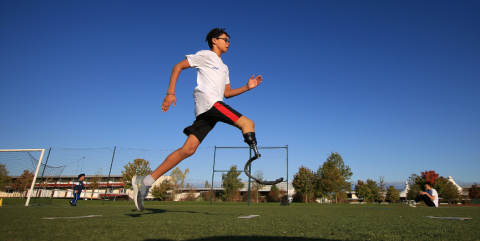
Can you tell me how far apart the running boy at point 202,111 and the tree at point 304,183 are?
34467 mm

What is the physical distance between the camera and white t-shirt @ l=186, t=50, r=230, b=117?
308 cm

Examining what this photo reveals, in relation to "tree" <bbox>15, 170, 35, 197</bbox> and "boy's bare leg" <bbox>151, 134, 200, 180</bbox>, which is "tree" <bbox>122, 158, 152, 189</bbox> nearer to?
"tree" <bbox>15, 170, 35, 197</bbox>

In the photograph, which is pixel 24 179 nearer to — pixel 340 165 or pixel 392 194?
pixel 340 165

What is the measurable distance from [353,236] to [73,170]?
689 inches

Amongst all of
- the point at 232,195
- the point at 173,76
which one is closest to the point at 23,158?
the point at 173,76

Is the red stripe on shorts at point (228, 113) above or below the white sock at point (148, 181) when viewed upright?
above

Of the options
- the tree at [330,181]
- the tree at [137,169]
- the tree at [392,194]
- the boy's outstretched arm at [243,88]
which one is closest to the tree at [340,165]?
the tree at [330,181]

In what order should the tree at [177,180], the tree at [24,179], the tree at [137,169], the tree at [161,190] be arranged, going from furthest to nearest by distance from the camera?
1. the tree at [161,190]
2. the tree at [177,180]
3. the tree at [137,169]
4. the tree at [24,179]

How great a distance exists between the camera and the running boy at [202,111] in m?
2.99

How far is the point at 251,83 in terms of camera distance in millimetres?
4008

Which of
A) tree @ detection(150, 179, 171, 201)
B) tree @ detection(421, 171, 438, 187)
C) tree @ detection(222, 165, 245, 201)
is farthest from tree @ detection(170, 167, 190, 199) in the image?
tree @ detection(421, 171, 438, 187)

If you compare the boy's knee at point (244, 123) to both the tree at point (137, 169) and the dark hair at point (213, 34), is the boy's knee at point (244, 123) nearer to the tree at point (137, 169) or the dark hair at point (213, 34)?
the dark hair at point (213, 34)

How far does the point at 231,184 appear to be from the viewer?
1956cm

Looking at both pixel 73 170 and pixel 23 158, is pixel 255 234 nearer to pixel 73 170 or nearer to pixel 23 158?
pixel 23 158
